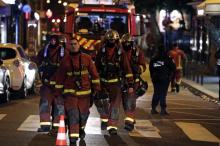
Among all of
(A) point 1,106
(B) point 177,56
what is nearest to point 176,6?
(B) point 177,56

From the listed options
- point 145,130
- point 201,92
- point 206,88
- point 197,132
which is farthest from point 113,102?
point 206,88

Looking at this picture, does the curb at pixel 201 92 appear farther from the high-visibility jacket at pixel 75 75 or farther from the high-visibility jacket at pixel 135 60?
the high-visibility jacket at pixel 75 75

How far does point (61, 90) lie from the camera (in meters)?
12.5

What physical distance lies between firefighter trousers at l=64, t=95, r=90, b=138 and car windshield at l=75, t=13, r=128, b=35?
A: 1098 centimetres

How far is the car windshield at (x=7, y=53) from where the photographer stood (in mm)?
21316

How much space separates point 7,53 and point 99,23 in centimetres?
357

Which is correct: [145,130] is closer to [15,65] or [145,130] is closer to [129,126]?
[129,126]

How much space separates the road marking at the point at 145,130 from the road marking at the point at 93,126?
2.33 feet

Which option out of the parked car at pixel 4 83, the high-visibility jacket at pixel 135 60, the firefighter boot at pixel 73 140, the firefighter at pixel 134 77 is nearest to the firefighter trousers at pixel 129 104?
the firefighter at pixel 134 77

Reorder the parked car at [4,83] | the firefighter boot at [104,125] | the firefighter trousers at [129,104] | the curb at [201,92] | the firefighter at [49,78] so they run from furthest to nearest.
A: the curb at [201,92], the parked car at [4,83], the firefighter trousers at [129,104], the firefighter boot at [104,125], the firefighter at [49,78]

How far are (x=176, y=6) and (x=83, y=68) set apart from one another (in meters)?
40.7

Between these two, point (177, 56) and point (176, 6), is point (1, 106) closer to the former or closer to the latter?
point (177, 56)

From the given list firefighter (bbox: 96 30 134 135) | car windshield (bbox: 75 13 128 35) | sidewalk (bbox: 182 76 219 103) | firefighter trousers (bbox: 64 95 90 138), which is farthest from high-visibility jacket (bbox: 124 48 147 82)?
sidewalk (bbox: 182 76 219 103)

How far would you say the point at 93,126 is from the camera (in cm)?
1515
